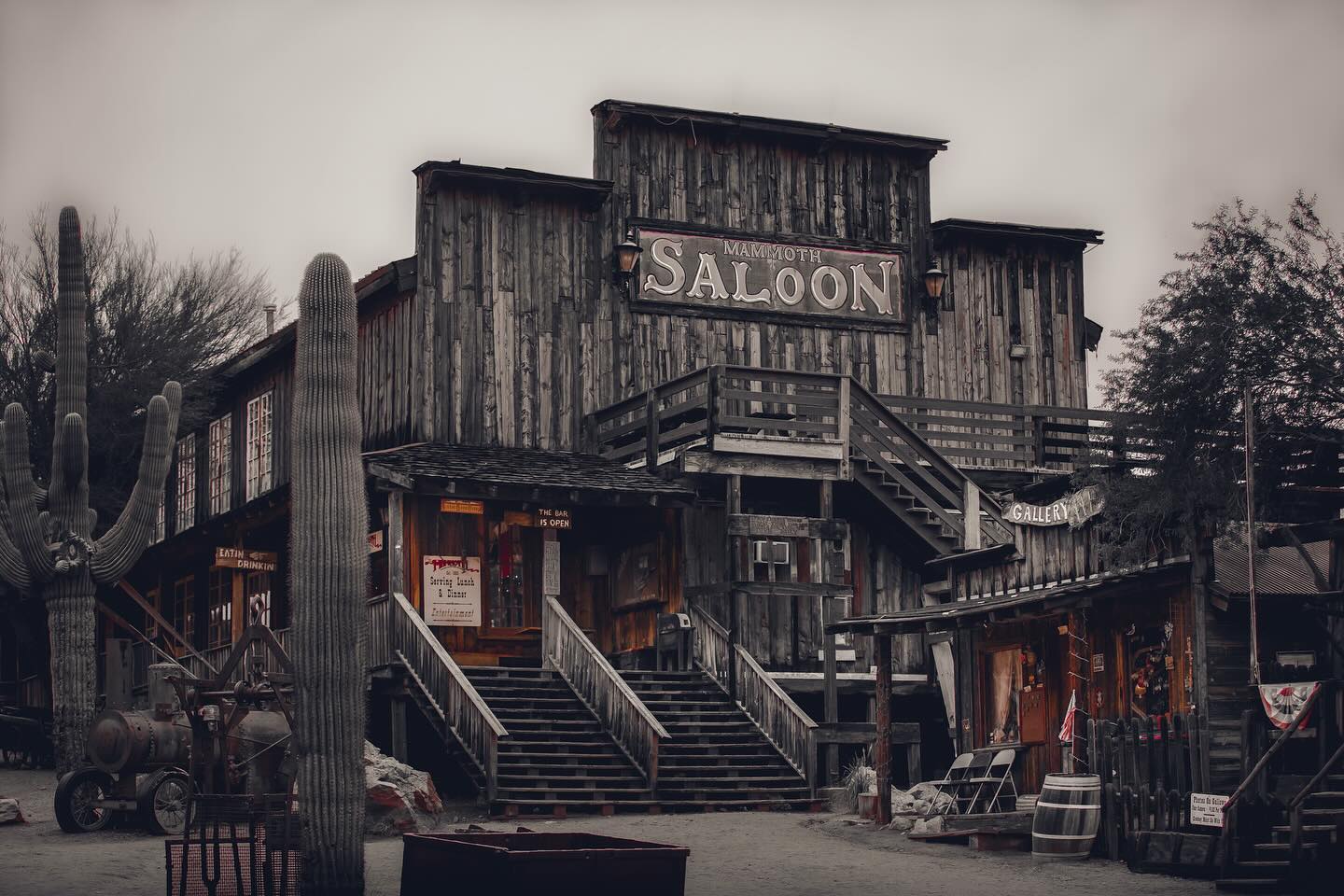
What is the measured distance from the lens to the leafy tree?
19.5 metres

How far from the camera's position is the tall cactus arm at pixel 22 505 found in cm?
2320

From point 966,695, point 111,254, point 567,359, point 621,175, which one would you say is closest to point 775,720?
point 966,695

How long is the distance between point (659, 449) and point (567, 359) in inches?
89.9

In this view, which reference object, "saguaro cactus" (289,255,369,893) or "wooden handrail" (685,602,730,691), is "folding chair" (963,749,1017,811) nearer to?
"wooden handrail" (685,602,730,691)

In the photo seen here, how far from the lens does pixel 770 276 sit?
102 feet

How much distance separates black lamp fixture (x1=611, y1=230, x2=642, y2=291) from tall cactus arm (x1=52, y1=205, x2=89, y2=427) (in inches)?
335

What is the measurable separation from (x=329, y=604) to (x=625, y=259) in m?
15.7

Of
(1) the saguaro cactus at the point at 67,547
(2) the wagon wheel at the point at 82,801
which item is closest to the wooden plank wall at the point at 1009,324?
(1) the saguaro cactus at the point at 67,547

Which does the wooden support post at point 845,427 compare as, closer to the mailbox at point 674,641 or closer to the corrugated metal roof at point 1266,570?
the mailbox at point 674,641

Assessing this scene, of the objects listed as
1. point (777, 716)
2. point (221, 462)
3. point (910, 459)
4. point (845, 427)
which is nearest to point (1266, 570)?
point (777, 716)

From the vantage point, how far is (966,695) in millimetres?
23859

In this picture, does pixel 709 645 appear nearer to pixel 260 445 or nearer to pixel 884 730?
pixel 884 730

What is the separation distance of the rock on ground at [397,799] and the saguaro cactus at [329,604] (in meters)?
5.56

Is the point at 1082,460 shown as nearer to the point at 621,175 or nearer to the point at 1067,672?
the point at 1067,672
